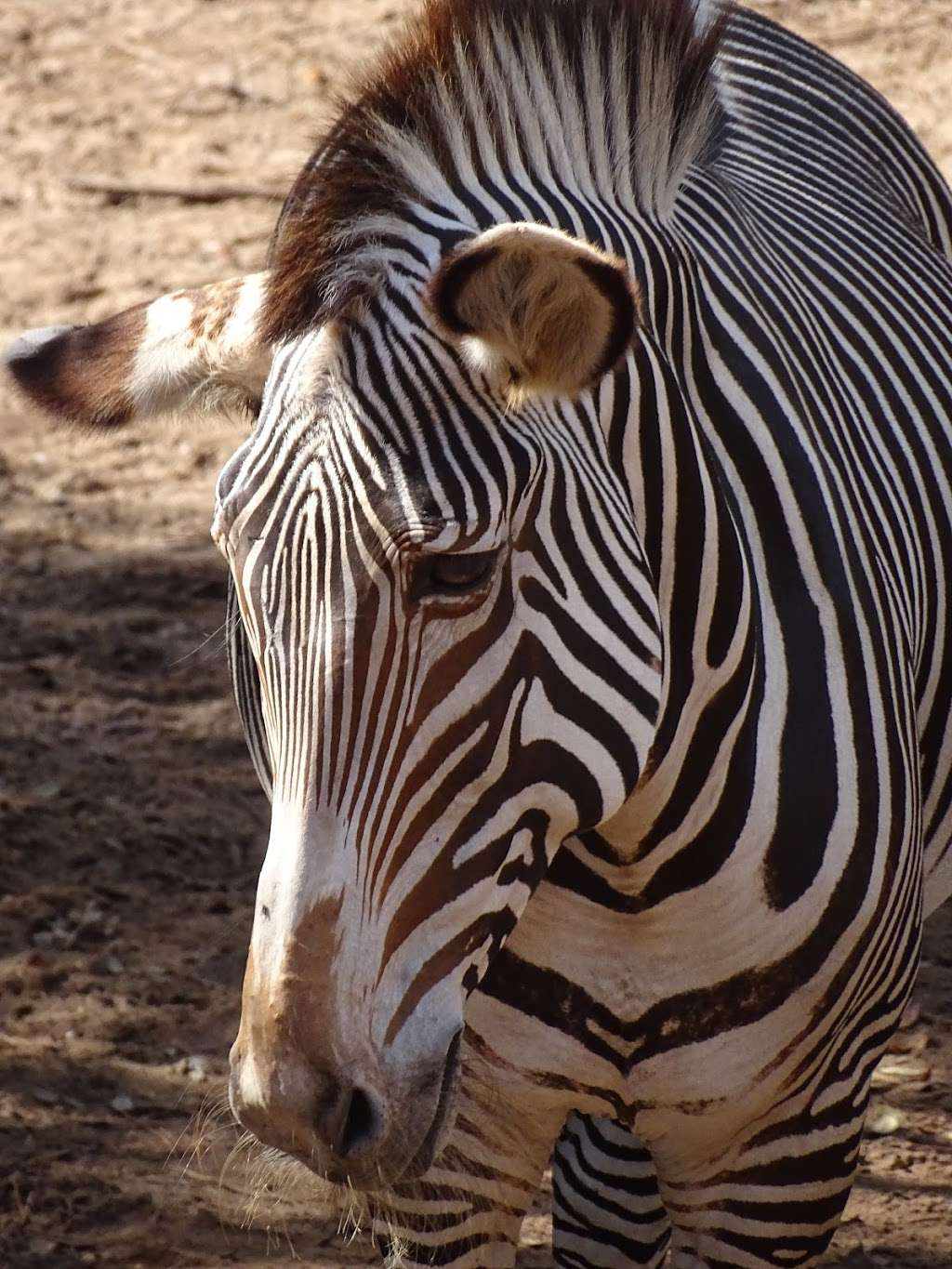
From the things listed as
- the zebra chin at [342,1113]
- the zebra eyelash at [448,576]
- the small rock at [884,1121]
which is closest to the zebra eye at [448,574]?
the zebra eyelash at [448,576]

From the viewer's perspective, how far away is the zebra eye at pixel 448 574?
2314 millimetres

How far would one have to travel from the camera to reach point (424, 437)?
2.36 metres

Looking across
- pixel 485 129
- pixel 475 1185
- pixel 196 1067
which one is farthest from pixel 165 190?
pixel 475 1185

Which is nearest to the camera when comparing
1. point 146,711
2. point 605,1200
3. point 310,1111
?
point 310,1111

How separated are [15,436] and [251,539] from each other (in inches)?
229

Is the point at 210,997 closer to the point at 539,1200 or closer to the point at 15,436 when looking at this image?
the point at 539,1200

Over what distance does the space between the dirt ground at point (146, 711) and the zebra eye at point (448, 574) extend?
913 mm

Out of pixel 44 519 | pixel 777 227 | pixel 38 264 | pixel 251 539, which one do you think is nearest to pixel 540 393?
pixel 251 539

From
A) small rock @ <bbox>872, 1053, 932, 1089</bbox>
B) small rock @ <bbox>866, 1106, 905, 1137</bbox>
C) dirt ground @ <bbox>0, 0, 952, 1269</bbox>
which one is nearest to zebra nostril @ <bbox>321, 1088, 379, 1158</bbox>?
dirt ground @ <bbox>0, 0, 952, 1269</bbox>

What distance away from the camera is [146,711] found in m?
6.29

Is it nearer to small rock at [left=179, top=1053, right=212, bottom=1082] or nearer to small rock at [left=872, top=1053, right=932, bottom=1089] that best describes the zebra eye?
small rock at [left=179, top=1053, right=212, bottom=1082]

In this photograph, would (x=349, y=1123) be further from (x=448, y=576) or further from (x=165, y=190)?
(x=165, y=190)

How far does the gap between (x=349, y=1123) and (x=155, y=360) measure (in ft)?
3.92

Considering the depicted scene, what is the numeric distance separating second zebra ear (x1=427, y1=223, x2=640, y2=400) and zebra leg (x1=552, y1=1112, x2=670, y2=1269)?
1.84 metres
